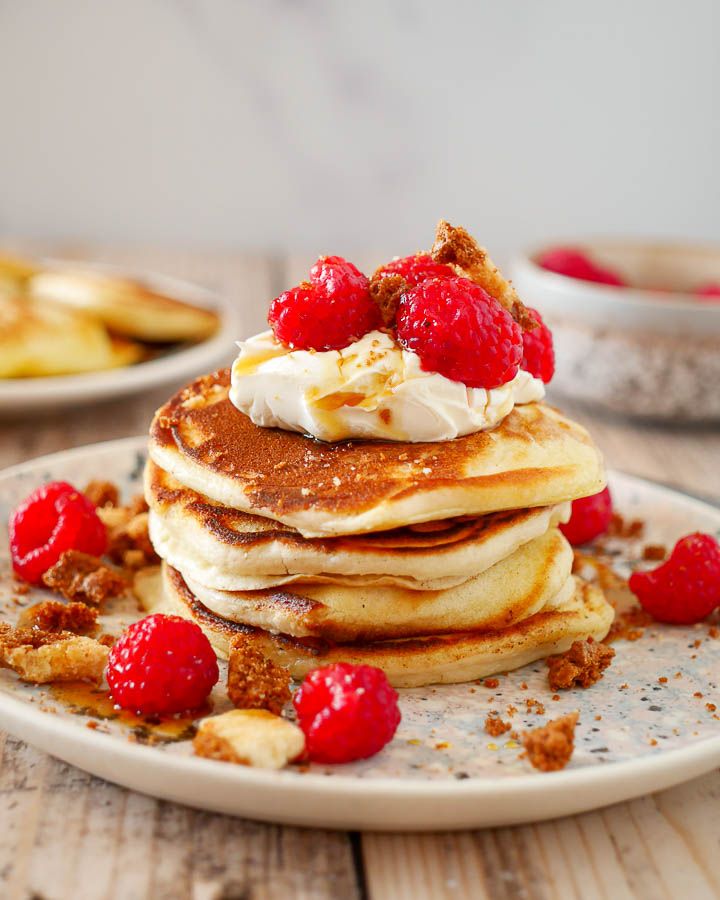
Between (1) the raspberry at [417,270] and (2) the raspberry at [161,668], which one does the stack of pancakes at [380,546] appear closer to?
(2) the raspberry at [161,668]

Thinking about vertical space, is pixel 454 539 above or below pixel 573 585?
above

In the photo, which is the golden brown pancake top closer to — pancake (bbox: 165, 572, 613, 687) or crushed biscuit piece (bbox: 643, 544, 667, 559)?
pancake (bbox: 165, 572, 613, 687)

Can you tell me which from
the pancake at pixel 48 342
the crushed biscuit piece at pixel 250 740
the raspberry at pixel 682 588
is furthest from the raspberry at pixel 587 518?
the pancake at pixel 48 342

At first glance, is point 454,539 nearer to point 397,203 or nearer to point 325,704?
point 325,704

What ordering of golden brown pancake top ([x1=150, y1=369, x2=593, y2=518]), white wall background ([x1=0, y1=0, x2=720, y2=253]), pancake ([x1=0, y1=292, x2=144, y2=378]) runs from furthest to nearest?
white wall background ([x1=0, y1=0, x2=720, y2=253]) < pancake ([x1=0, y1=292, x2=144, y2=378]) < golden brown pancake top ([x1=150, y1=369, x2=593, y2=518])

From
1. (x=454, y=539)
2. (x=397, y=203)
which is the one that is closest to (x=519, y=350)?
(x=454, y=539)

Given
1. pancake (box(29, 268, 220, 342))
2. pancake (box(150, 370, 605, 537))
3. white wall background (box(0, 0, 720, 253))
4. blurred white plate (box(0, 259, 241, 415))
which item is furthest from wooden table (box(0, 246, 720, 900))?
white wall background (box(0, 0, 720, 253))

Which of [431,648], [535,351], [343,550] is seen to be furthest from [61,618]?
[535,351]
